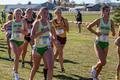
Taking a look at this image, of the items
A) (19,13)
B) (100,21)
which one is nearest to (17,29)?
(19,13)

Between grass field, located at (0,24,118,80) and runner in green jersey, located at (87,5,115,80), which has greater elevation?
runner in green jersey, located at (87,5,115,80)

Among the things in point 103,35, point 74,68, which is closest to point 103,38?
point 103,35

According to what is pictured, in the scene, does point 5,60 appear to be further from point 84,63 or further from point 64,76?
point 64,76

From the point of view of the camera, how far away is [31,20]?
46.2 feet

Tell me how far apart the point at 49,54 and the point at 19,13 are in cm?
226

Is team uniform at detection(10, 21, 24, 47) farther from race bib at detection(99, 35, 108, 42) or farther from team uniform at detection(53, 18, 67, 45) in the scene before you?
race bib at detection(99, 35, 108, 42)

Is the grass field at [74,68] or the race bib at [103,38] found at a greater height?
the race bib at [103,38]

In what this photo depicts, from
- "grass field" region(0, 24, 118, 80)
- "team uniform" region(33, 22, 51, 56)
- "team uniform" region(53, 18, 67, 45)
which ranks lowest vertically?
"grass field" region(0, 24, 118, 80)

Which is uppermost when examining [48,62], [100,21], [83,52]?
A: [100,21]

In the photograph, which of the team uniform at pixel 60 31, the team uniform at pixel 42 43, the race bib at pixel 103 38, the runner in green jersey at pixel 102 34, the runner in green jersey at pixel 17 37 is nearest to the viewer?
the team uniform at pixel 42 43

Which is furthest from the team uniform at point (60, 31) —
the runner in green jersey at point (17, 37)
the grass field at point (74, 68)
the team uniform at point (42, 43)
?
the team uniform at point (42, 43)

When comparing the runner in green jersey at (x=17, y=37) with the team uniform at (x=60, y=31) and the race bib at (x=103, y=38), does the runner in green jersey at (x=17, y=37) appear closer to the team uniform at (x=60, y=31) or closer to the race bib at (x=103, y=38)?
the team uniform at (x=60, y=31)

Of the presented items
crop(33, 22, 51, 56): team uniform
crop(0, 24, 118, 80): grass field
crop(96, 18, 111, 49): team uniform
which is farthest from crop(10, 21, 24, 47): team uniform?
crop(96, 18, 111, 49): team uniform

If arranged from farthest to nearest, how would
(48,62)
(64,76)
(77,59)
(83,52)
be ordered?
(83,52), (77,59), (64,76), (48,62)
